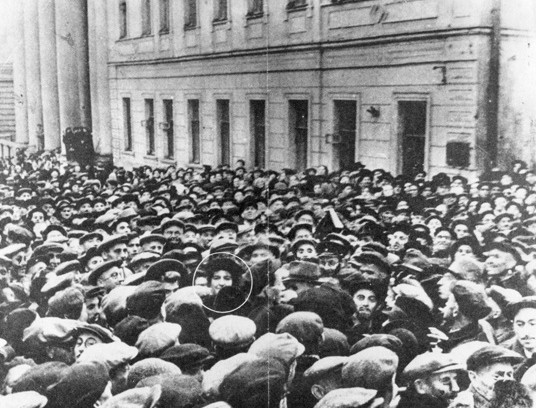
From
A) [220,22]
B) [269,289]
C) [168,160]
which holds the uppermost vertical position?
[220,22]

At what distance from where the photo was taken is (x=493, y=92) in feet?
16.5

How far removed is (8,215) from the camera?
538 centimetres

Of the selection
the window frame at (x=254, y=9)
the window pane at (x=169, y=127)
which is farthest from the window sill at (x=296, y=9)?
the window pane at (x=169, y=127)

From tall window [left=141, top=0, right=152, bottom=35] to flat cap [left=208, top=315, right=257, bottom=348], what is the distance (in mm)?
3175

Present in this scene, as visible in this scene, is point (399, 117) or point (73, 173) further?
point (73, 173)

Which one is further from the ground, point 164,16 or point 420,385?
point 164,16

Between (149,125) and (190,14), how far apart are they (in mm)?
1207

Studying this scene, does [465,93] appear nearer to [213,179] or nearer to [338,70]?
[338,70]

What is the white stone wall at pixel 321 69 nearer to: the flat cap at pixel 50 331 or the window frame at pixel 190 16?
the window frame at pixel 190 16

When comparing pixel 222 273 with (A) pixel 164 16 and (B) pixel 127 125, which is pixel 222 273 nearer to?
(B) pixel 127 125

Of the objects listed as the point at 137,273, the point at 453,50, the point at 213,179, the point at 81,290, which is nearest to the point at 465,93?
the point at 453,50

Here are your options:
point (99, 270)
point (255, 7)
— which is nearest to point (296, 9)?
point (255, 7)

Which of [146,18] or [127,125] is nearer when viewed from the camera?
[146,18]

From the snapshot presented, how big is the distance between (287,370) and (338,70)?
265 centimetres
